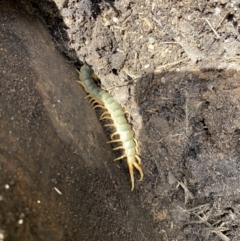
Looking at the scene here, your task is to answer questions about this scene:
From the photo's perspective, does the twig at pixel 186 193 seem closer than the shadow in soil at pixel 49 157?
No

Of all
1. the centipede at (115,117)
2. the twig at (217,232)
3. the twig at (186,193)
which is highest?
the centipede at (115,117)

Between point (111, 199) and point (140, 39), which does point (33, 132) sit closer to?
point (111, 199)

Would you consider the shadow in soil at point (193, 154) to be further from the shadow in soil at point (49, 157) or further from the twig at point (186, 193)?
the shadow in soil at point (49, 157)

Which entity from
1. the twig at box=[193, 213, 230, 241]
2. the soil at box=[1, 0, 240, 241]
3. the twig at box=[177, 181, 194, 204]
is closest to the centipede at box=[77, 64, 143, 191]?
the soil at box=[1, 0, 240, 241]

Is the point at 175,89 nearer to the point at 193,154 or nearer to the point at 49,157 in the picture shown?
the point at 193,154

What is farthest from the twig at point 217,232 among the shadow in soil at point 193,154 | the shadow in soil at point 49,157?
the shadow in soil at point 49,157

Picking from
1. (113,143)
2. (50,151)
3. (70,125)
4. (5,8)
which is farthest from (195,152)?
(5,8)

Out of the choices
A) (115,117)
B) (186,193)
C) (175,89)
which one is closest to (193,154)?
(186,193)
